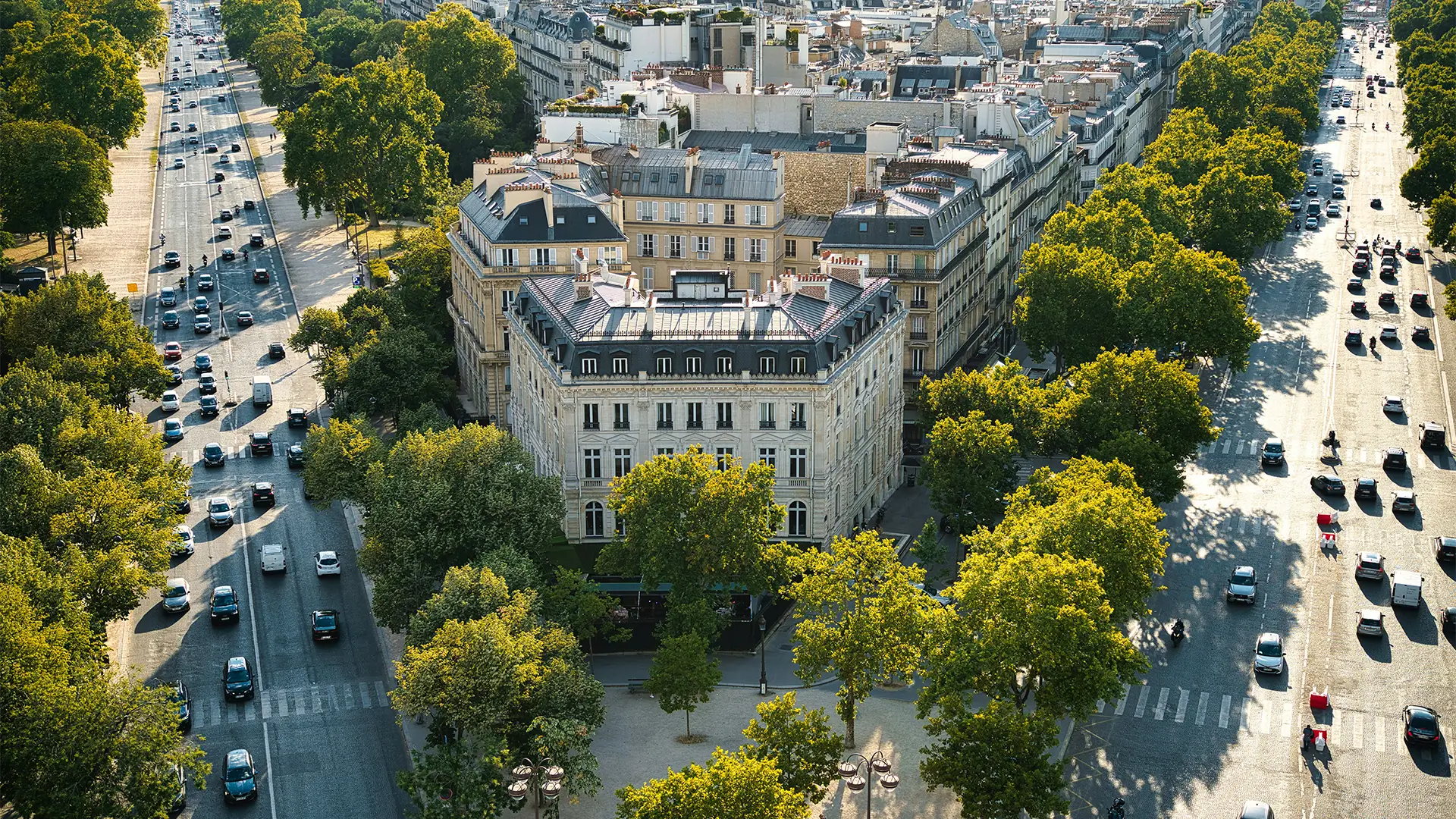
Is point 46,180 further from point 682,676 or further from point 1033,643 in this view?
point 1033,643

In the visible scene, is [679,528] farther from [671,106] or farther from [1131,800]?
[671,106]

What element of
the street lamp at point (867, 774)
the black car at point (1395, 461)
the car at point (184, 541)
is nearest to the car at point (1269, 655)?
the street lamp at point (867, 774)

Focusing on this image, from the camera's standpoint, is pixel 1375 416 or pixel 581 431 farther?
pixel 1375 416

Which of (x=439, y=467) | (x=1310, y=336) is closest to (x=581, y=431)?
(x=439, y=467)

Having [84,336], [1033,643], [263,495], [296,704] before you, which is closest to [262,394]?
[84,336]

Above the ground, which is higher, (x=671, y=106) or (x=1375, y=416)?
(x=671, y=106)

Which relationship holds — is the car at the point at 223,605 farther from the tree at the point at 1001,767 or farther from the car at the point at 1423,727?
the car at the point at 1423,727

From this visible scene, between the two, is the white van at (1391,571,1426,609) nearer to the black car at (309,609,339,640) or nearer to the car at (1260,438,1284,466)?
the car at (1260,438,1284,466)
